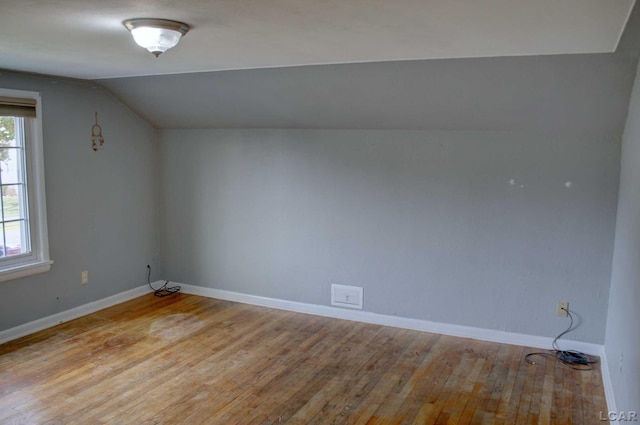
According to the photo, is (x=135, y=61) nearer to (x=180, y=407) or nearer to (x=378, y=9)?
(x=378, y=9)

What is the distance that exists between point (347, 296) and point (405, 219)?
0.89m

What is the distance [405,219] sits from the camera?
4.24 meters

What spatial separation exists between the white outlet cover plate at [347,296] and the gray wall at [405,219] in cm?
7

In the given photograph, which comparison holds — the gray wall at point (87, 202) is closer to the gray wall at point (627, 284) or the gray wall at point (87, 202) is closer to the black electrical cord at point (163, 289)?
the black electrical cord at point (163, 289)

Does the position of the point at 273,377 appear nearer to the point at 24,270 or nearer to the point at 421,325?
the point at 421,325

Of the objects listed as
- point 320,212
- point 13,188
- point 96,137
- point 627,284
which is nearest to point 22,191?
point 13,188

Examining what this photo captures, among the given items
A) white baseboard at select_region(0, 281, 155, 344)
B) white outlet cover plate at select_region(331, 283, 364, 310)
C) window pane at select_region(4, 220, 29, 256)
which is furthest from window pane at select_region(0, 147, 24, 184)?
white outlet cover plate at select_region(331, 283, 364, 310)

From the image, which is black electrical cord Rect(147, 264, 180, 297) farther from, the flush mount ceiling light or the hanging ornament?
the flush mount ceiling light

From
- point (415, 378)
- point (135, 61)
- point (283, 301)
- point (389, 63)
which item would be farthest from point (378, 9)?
point (283, 301)

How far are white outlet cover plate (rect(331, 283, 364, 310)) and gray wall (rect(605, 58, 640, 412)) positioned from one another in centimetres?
193

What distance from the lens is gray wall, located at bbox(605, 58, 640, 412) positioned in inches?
95.3

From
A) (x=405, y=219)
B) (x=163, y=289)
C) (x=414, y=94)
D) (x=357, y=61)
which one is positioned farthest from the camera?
(x=163, y=289)

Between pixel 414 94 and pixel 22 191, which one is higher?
pixel 414 94

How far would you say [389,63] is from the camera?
3.29 meters
